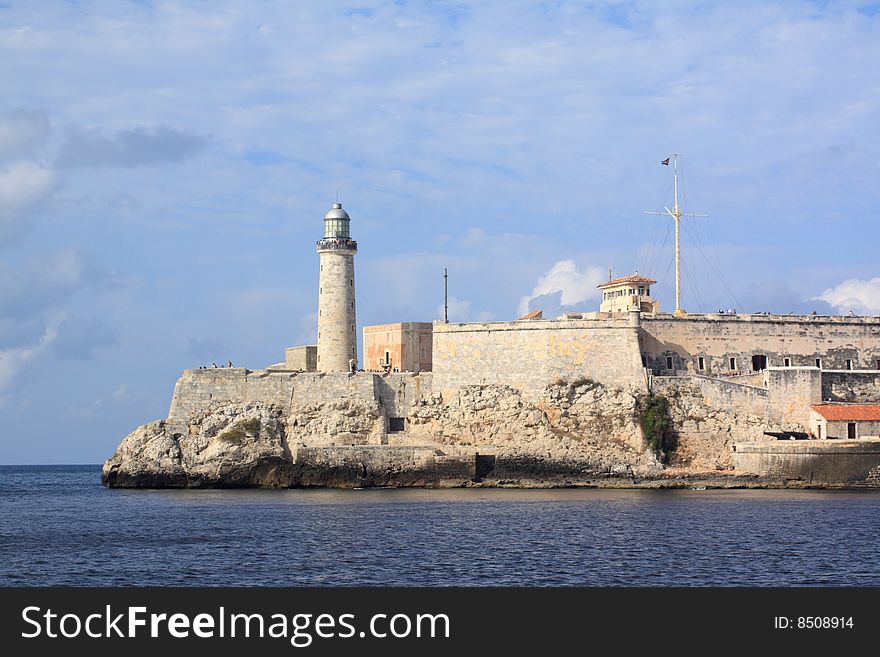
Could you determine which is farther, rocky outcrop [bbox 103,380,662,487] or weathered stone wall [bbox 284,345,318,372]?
weathered stone wall [bbox 284,345,318,372]

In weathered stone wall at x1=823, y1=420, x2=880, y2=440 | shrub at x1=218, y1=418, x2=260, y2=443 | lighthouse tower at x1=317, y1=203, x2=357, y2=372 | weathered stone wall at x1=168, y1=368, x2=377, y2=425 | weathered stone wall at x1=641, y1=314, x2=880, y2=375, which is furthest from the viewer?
lighthouse tower at x1=317, y1=203, x2=357, y2=372

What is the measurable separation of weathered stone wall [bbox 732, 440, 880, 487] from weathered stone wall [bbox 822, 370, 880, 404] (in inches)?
135

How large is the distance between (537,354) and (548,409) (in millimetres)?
2221

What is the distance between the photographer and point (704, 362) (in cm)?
4903

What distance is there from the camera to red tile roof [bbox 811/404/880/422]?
4444 centimetres

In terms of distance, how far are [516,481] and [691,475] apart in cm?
616

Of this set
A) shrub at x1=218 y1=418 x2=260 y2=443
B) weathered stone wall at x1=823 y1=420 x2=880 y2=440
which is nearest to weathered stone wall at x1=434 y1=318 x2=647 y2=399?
weathered stone wall at x1=823 y1=420 x2=880 y2=440

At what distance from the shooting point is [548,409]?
47156mm

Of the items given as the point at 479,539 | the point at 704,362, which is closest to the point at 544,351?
the point at 704,362

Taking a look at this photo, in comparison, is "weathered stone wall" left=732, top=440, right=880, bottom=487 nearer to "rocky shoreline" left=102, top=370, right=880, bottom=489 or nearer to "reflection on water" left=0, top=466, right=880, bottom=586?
"rocky shoreline" left=102, top=370, right=880, bottom=489

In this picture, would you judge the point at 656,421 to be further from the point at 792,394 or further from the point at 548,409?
the point at 792,394

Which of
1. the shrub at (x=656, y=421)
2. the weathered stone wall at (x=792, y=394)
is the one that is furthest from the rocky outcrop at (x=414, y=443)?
the weathered stone wall at (x=792, y=394)

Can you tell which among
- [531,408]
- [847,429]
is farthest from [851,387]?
[531,408]
